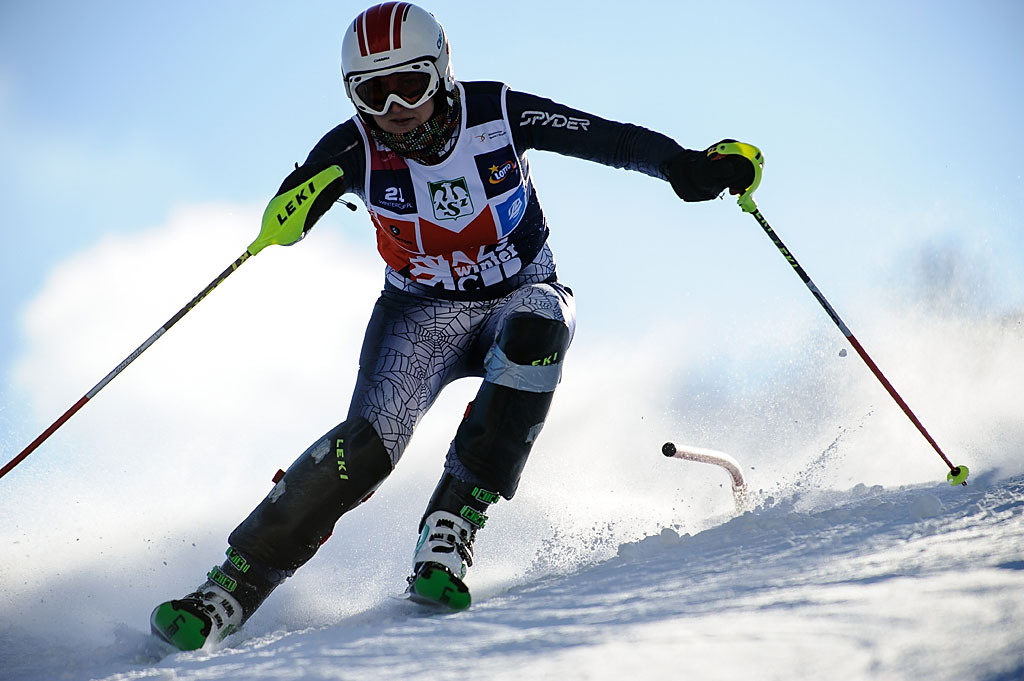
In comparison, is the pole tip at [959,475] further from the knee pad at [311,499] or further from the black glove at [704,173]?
the knee pad at [311,499]

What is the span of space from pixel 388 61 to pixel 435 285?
0.97m

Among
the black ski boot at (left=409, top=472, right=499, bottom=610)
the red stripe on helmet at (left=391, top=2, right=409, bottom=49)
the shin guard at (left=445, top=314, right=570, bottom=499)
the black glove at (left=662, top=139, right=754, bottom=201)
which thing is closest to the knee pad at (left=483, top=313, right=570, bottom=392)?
the shin guard at (left=445, top=314, right=570, bottom=499)

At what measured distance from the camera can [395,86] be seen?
3.38 m

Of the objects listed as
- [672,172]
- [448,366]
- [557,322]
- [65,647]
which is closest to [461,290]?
[448,366]

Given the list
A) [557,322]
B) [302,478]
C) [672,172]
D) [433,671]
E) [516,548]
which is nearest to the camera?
[433,671]

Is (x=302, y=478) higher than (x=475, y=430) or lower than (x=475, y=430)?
lower

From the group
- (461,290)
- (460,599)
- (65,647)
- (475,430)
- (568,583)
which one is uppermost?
(461,290)

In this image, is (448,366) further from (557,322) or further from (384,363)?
(557,322)

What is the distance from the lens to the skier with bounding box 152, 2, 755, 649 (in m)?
3.09

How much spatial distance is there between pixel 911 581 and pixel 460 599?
4.44 ft

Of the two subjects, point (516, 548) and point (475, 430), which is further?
point (516, 548)

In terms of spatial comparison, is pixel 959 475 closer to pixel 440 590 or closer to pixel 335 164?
pixel 440 590

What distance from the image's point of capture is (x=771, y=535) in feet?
10.6

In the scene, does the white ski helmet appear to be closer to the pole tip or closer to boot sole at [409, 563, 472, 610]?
boot sole at [409, 563, 472, 610]
